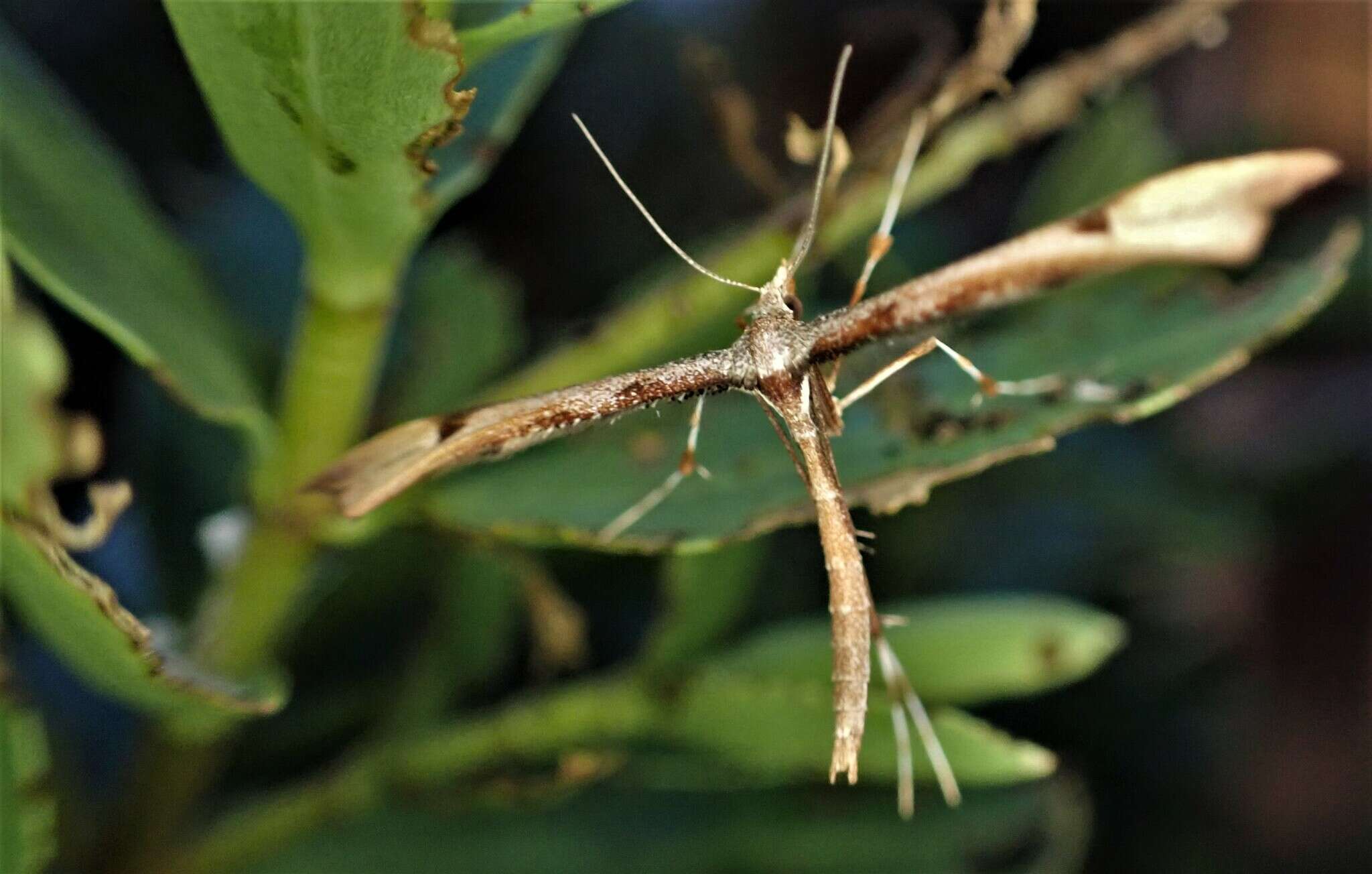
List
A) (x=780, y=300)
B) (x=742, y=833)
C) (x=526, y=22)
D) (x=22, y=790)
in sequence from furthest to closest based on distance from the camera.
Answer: (x=742, y=833), (x=780, y=300), (x=22, y=790), (x=526, y=22)

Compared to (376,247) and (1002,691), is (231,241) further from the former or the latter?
(1002,691)

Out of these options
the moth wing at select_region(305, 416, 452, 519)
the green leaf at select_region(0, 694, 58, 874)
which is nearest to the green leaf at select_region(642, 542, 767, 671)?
the moth wing at select_region(305, 416, 452, 519)

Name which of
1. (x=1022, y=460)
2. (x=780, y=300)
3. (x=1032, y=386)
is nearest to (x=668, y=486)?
(x=780, y=300)

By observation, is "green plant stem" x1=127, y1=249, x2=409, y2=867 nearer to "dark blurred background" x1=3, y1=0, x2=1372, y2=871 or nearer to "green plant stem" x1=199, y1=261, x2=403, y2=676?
"green plant stem" x1=199, y1=261, x2=403, y2=676

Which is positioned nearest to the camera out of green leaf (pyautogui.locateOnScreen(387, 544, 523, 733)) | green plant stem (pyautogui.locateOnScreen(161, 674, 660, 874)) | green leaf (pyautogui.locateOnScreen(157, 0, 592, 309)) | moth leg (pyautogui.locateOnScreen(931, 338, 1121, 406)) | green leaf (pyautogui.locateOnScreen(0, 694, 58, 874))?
green leaf (pyautogui.locateOnScreen(157, 0, 592, 309))

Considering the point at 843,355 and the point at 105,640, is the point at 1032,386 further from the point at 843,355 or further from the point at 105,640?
the point at 105,640
